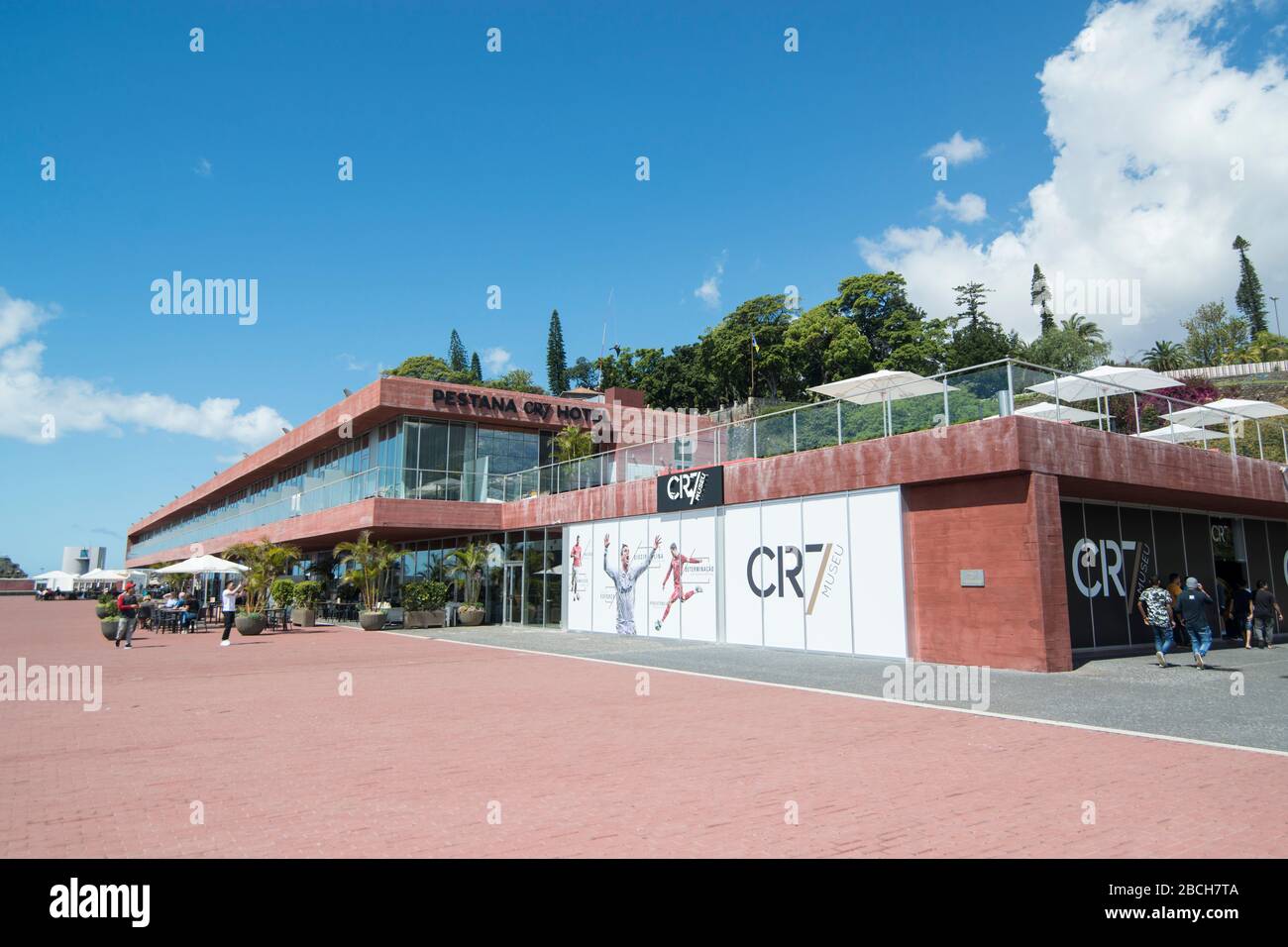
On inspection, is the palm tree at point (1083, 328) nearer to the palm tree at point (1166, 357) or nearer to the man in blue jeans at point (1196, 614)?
the palm tree at point (1166, 357)

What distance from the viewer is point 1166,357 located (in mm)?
72812

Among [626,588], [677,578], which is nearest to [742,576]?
[677,578]

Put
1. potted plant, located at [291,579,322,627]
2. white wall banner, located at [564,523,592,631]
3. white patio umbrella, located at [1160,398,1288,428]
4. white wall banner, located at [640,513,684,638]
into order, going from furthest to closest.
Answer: potted plant, located at [291,579,322,627] < white wall banner, located at [564,523,592,631] < white wall banner, located at [640,513,684,638] < white patio umbrella, located at [1160,398,1288,428]

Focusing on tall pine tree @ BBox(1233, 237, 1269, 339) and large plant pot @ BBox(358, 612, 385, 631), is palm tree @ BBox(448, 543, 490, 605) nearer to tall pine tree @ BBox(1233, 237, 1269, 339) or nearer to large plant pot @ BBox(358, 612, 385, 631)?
large plant pot @ BBox(358, 612, 385, 631)

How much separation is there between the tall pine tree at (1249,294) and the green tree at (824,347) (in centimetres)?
7738

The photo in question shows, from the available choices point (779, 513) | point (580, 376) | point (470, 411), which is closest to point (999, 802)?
point (779, 513)

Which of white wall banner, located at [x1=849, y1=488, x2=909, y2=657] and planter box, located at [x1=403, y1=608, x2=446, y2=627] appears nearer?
white wall banner, located at [x1=849, y1=488, x2=909, y2=657]

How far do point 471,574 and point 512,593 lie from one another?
2032 millimetres

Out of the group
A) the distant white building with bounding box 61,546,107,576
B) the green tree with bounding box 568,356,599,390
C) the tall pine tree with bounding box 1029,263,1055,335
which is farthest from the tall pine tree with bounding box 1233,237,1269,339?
the distant white building with bounding box 61,546,107,576

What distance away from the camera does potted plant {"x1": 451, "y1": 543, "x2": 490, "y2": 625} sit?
95.4ft

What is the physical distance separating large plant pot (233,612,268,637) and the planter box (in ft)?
15.1

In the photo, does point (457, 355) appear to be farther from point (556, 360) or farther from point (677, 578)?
point (677, 578)

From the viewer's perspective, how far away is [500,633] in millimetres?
24500
